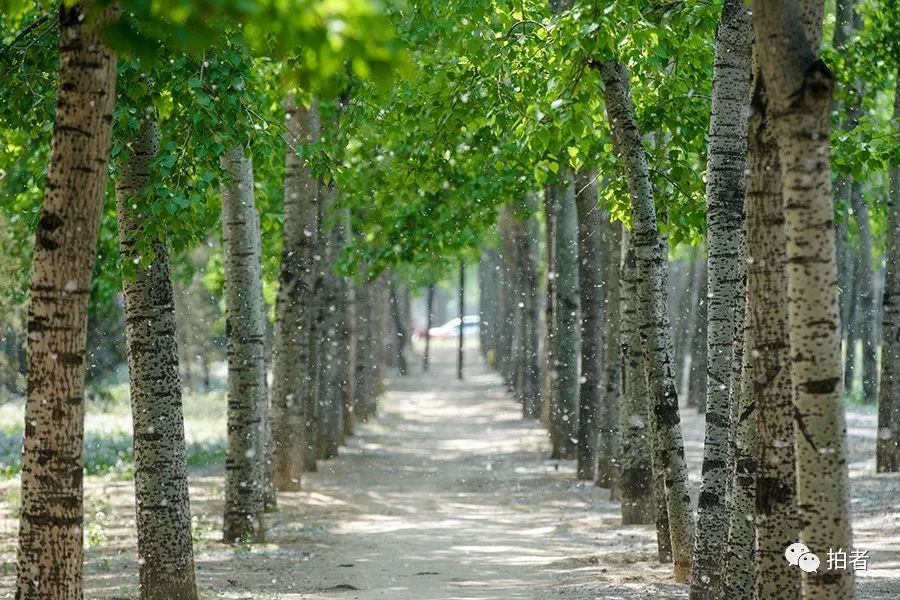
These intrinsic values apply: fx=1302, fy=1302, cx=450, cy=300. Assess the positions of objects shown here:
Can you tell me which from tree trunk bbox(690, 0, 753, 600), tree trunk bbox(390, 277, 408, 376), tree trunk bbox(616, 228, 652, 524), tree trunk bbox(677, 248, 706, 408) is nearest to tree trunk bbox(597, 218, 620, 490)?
tree trunk bbox(616, 228, 652, 524)

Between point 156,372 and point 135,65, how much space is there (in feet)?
7.29

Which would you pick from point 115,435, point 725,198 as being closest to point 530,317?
point 115,435

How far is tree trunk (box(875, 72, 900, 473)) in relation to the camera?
17.7 m

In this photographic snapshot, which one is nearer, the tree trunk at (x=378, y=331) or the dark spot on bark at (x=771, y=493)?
the dark spot on bark at (x=771, y=493)

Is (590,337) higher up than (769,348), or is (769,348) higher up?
(590,337)

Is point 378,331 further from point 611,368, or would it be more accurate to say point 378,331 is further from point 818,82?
point 818,82

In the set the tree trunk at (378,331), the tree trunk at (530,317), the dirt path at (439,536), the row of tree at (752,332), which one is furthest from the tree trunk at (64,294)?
the tree trunk at (378,331)

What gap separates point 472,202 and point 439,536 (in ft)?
→ 15.5

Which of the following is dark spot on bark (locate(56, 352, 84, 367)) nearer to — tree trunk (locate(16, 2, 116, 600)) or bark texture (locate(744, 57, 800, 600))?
tree trunk (locate(16, 2, 116, 600))

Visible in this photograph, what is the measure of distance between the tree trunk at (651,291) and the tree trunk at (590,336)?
8344 millimetres

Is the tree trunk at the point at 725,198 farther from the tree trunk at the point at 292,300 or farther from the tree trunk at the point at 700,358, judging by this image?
the tree trunk at the point at 700,358

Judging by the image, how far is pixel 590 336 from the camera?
19.8m

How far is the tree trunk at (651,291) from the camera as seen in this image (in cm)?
989

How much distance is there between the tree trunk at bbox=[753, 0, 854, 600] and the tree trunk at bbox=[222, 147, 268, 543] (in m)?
7.91
